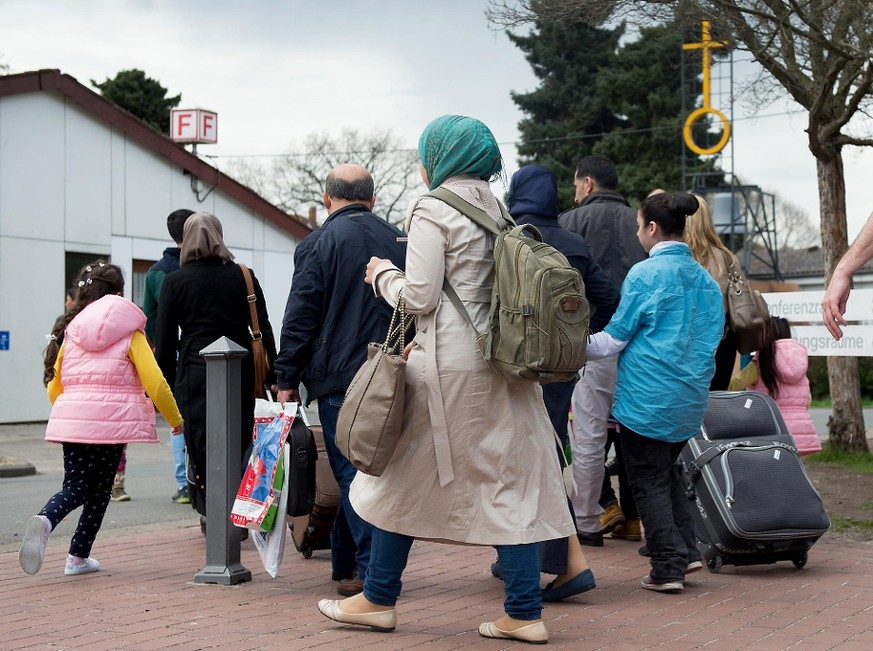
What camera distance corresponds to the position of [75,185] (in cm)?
2016

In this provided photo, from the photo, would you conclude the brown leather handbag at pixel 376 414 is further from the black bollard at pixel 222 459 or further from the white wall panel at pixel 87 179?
the white wall panel at pixel 87 179

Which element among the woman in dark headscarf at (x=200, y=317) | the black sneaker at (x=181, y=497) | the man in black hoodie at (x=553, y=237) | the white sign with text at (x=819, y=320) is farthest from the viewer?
the white sign with text at (x=819, y=320)

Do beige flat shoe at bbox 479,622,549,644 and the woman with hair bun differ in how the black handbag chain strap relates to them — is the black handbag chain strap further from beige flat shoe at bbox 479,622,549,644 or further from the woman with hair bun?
the woman with hair bun

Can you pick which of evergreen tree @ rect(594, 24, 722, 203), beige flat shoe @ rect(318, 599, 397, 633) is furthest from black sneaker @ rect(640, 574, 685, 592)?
evergreen tree @ rect(594, 24, 722, 203)

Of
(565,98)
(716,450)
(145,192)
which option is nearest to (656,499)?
(716,450)

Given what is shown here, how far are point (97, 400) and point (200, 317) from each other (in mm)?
793

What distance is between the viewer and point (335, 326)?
218 inches

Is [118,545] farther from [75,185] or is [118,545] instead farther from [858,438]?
[75,185]

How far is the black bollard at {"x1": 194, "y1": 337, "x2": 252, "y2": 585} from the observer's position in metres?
6.05

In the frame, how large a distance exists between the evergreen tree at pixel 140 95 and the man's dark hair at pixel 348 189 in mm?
40245

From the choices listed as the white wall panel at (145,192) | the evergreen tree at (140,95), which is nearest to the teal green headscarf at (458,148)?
the white wall panel at (145,192)

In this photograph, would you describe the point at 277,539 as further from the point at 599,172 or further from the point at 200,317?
the point at 599,172

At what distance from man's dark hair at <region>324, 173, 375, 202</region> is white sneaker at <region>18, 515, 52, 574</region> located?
7.10 feet

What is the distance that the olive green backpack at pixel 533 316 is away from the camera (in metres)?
4.36
